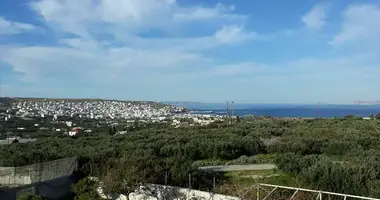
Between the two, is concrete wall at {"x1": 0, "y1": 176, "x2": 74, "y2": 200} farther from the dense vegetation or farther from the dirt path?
the dirt path

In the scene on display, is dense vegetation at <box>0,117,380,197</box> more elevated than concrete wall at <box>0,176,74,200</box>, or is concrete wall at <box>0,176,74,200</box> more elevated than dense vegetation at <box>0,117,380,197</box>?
dense vegetation at <box>0,117,380,197</box>

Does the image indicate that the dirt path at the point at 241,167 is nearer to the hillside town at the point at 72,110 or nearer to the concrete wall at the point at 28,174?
the concrete wall at the point at 28,174

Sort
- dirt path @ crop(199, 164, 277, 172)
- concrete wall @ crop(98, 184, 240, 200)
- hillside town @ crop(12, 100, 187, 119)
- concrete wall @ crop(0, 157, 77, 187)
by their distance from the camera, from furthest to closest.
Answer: hillside town @ crop(12, 100, 187, 119), dirt path @ crop(199, 164, 277, 172), concrete wall @ crop(0, 157, 77, 187), concrete wall @ crop(98, 184, 240, 200)

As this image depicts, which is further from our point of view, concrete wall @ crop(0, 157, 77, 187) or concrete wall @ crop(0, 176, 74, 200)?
concrete wall @ crop(0, 157, 77, 187)

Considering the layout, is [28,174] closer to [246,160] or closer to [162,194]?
[162,194]

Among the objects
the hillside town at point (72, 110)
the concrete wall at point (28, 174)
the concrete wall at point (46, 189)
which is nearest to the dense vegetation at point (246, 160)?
the concrete wall at point (46, 189)

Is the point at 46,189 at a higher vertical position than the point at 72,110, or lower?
lower

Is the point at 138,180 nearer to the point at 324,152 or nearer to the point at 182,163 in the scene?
the point at 182,163

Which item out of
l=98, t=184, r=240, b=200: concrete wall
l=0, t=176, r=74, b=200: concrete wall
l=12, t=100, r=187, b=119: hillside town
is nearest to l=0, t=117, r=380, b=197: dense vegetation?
l=98, t=184, r=240, b=200: concrete wall

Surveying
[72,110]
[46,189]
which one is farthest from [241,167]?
[72,110]

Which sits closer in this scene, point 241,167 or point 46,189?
point 46,189

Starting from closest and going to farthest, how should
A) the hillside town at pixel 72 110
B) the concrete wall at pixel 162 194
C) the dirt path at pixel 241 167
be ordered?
the concrete wall at pixel 162 194 < the dirt path at pixel 241 167 < the hillside town at pixel 72 110

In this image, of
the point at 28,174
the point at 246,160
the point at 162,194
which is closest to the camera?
the point at 162,194

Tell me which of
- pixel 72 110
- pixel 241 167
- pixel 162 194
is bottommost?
pixel 241 167
